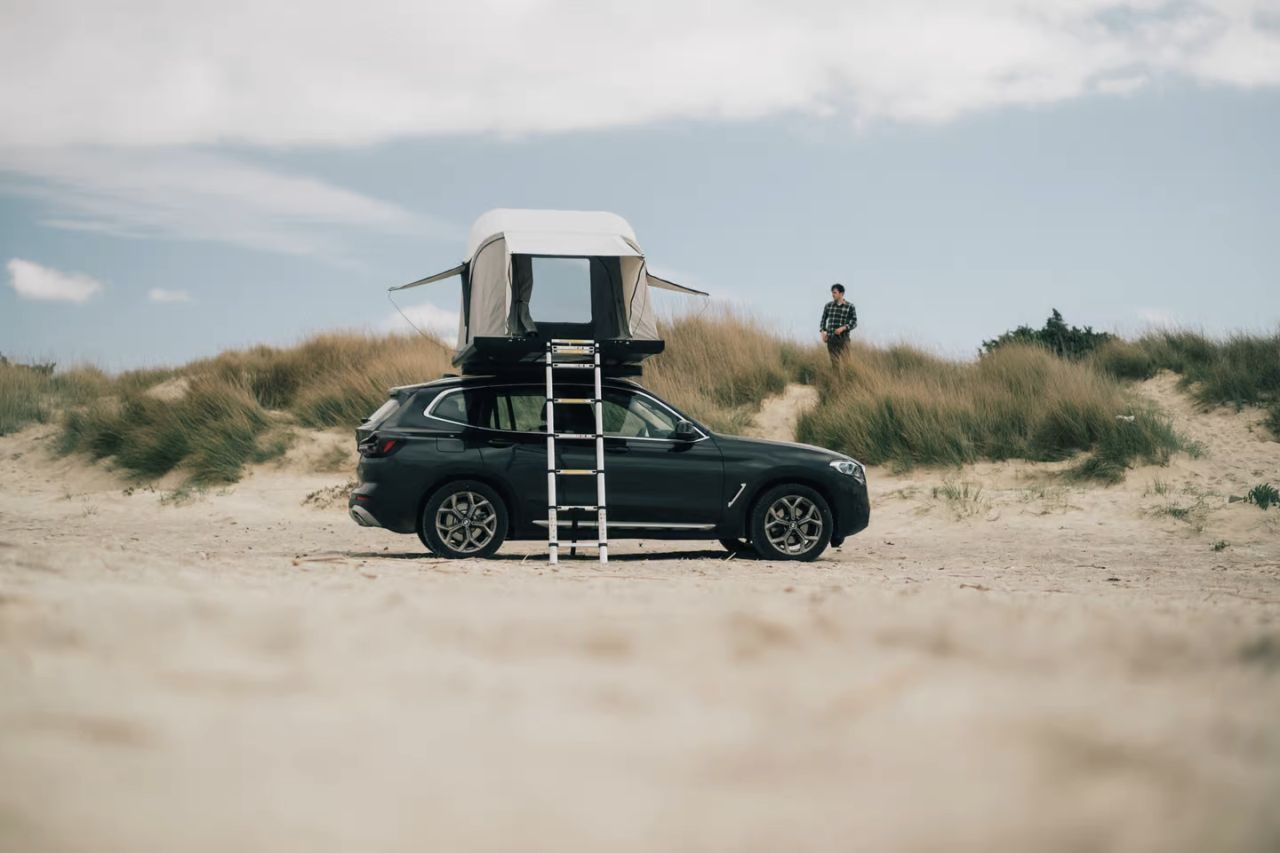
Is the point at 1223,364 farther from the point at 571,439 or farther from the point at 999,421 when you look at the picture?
the point at 571,439

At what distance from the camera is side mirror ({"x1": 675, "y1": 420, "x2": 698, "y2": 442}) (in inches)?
437

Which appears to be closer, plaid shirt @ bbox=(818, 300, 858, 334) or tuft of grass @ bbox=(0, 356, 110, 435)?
plaid shirt @ bbox=(818, 300, 858, 334)

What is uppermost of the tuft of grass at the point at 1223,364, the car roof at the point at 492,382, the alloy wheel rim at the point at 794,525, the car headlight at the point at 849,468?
the tuft of grass at the point at 1223,364

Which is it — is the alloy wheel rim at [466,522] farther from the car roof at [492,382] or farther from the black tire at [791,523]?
the black tire at [791,523]

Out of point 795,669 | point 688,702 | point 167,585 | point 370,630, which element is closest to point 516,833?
point 688,702

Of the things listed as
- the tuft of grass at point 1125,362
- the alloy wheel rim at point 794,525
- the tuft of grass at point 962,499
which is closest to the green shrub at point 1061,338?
the tuft of grass at point 1125,362

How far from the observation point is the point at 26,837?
2240 mm

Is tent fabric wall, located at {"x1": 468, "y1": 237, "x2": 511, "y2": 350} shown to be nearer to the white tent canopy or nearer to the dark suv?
the white tent canopy

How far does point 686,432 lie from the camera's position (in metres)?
11.1

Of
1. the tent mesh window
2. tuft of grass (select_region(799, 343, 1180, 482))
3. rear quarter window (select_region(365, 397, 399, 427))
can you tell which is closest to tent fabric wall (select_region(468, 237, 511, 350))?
the tent mesh window

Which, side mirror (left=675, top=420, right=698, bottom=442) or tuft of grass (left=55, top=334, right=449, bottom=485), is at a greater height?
tuft of grass (left=55, top=334, right=449, bottom=485)

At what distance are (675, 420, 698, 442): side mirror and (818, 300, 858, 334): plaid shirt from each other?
8.84 meters

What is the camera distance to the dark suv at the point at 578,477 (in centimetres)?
1052

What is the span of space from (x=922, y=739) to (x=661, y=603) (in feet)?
7.74
